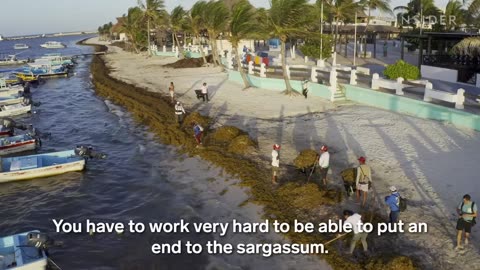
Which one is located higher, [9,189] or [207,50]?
[207,50]

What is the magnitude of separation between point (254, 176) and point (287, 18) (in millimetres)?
13365

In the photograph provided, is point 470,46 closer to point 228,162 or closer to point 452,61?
point 452,61

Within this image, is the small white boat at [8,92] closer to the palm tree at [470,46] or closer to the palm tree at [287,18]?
the palm tree at [287,18]

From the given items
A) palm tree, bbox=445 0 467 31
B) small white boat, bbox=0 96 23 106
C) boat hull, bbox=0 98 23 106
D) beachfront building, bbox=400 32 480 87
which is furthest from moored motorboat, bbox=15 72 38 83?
palm tree, bbox=445 0 467 31

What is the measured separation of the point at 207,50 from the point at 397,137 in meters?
41.5

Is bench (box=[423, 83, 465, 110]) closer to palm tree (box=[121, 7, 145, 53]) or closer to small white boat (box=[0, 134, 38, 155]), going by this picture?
small white boat (box=[0, 134, 38, 155])

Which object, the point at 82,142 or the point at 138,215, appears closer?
the point at 138,215

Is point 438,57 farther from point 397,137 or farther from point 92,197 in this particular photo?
point 92,197

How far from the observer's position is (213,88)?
108ft

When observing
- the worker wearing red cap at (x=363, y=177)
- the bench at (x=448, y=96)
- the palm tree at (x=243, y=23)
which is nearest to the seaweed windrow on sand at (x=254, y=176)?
the worker wearing red cap at (x=363, y=177)

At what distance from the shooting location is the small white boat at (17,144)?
20.9m

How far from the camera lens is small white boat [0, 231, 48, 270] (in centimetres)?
1000

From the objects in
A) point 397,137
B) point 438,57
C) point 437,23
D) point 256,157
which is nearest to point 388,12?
point 437,23

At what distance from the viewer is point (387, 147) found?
16.8 m
